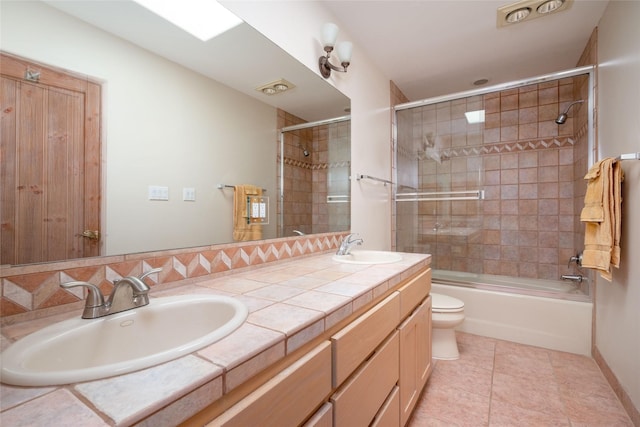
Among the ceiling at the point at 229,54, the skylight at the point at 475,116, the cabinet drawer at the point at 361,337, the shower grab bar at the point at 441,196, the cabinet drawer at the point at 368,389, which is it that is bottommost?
the cabinet drawer at the point at 368,389

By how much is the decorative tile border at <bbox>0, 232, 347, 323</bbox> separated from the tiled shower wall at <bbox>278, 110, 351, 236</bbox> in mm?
335

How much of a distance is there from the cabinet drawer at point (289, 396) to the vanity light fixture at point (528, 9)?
7.69ft

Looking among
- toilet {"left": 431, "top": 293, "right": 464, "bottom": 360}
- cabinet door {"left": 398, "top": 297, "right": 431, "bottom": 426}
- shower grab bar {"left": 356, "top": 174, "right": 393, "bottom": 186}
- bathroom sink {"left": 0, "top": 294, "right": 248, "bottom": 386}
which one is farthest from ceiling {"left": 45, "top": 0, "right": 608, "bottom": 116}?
toilet {"left": 431, "top": 293, "right": 464, "bottom": 360}

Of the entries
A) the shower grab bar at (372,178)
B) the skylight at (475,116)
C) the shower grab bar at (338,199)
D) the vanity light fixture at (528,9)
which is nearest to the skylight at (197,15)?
the shower grab bar at (338,199)

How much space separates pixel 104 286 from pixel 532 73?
11.9ft

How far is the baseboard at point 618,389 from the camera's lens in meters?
1.32

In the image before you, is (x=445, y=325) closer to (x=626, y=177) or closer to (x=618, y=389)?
(x=618, y=389)

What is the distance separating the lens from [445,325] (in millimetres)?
1902

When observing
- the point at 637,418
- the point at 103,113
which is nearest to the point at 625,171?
the point at 637,418

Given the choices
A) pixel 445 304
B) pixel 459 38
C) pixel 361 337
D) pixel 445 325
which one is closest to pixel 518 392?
pixel 445 325

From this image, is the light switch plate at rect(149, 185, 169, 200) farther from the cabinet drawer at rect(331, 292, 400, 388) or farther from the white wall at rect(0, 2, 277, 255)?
the cabinet drawer at rect(331, 292, 400, 388)

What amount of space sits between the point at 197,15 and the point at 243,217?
0.79m

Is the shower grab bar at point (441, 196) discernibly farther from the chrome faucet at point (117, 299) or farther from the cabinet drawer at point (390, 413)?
the chrome faucet at point (117, 299)

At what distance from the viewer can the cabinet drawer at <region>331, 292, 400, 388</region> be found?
2.44ft
